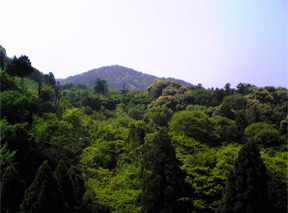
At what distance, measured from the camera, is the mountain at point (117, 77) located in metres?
160

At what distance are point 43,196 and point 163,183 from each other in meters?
5.79

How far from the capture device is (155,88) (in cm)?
4809

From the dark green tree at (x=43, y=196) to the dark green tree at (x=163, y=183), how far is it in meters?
4.14

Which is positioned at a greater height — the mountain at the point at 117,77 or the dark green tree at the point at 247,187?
the mountain at the point at 117,77

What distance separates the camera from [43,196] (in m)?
9.51

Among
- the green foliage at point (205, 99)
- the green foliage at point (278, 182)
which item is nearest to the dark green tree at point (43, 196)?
the green foliage at point (278, 182)

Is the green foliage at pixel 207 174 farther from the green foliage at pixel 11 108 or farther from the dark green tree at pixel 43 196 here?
the green foliage at pixel 11 108

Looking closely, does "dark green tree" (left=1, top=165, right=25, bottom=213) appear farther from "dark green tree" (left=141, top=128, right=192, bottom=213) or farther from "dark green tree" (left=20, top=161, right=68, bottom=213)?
"dark green tree" (left=141, top=128, right=192, bottom=213)

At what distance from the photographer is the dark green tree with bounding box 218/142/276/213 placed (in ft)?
38.4

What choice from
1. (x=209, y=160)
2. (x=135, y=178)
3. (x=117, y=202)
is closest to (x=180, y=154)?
(x=209, y=160)

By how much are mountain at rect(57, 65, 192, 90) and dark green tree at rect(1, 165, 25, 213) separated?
5732 inches

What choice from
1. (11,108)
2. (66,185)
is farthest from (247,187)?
(11,108)

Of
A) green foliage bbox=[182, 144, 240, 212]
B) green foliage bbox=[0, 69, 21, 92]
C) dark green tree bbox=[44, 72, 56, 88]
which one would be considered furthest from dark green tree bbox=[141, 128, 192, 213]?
dark green tree bbox=[44, 72, 56, 88]

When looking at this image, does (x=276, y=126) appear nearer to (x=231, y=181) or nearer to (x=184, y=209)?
(x=231, y=181)
